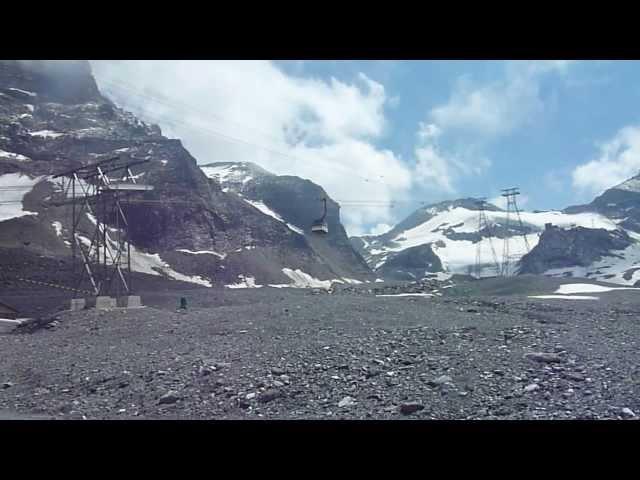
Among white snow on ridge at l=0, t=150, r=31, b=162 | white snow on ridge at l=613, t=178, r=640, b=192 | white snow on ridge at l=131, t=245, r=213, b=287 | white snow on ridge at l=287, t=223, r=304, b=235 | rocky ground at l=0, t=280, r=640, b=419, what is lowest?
rocky ground at l=0, t=280, r=640, b=419

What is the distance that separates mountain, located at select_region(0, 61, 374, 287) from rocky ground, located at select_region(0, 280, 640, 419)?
3360 cm

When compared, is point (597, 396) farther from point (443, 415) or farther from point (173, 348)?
point (173, 348)

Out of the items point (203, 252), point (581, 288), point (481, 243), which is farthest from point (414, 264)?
point (581, 288)

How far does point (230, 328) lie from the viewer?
564 inches

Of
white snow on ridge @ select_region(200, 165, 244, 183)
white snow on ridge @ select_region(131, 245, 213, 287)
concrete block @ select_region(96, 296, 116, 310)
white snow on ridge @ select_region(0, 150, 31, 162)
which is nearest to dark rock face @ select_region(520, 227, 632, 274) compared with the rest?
white snow on ridge @ select_region(131, 245, 213, 287)

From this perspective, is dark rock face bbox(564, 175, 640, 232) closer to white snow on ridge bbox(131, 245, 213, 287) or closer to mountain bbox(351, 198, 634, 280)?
mountain bbox(351, 198, 634, 280)

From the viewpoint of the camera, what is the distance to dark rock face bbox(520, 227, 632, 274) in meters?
51.5

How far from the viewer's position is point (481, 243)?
153 meters

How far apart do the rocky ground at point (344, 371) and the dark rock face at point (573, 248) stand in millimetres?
40626

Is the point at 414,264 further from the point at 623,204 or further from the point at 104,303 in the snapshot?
the point at 104,303

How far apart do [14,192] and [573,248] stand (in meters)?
58.0

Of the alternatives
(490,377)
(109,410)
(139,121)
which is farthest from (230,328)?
(139,121)

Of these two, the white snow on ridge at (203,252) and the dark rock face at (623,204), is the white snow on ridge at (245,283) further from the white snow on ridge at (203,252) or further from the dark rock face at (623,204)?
the dark rock face at (623,204)
